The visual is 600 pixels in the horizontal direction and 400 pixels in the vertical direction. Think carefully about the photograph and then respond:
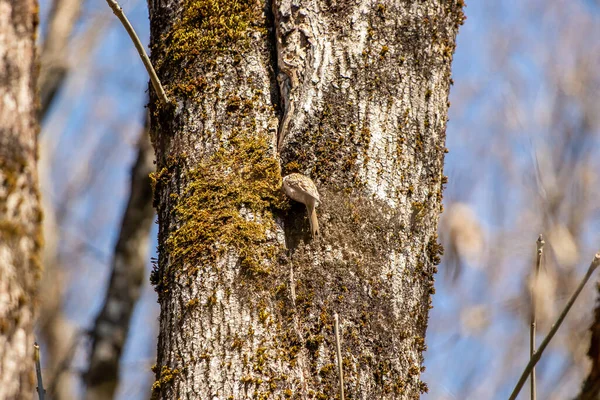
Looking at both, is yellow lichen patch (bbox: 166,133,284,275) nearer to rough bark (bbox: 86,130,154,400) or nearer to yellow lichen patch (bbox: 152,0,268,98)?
yellow lichen patch (bbox: 152,0,268,98)

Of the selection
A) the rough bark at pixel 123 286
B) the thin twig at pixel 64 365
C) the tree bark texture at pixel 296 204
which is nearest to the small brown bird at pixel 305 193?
the tree bark texture at pixel 296 204

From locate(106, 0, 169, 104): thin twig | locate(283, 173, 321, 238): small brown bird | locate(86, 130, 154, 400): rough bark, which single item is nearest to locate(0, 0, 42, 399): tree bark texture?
locate(106, 0, 169, 104): thin twig

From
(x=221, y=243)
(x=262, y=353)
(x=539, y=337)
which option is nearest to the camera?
(x=262, y=353)

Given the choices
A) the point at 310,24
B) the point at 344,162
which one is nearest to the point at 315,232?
the point at 344,162

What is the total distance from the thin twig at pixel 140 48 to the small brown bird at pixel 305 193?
1.59 feet

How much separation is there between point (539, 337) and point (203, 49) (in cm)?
499

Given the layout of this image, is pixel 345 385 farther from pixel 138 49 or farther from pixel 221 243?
pixel 138 49

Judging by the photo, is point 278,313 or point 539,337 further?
point 539,337

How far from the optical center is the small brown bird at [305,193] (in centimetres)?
180

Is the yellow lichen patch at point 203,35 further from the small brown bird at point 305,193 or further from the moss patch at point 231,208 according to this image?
the small brown bird at point 305,193

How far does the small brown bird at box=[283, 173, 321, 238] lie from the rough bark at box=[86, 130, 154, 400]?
3.04 m

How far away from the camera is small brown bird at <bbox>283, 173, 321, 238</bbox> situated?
1.80 m

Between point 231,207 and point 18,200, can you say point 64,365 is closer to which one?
point 231,207

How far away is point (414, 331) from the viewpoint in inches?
74.0
